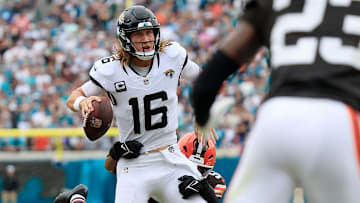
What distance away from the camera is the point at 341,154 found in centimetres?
236

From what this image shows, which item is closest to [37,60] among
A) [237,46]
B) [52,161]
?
[52,161]

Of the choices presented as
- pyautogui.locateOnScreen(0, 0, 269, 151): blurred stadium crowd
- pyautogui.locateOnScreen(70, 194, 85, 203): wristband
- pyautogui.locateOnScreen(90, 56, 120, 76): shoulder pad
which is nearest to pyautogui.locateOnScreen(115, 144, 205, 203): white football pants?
pyautogui.locateOnScreen(90, 56, 120, 76): shoulder pad

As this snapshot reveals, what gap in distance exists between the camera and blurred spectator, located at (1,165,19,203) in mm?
9898

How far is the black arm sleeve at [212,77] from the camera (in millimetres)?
2680

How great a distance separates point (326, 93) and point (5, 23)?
14093mm

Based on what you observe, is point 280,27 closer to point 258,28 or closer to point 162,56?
point 258,28

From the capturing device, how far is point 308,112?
2385mm

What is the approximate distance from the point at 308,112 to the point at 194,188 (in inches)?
87.3

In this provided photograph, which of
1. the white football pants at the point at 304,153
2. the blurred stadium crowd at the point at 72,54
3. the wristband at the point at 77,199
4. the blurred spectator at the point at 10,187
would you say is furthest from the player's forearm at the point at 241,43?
the blurred stadium crowd at the point at 72,54

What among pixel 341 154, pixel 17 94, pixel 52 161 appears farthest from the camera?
pixel 17 94

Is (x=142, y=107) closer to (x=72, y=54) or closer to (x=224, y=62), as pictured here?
(x=224, y=62)

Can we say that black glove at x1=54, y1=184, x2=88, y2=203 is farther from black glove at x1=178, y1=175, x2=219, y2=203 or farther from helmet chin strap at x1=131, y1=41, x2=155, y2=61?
helmet chin strap at x1=131, y1=41, x2=155, y2=61

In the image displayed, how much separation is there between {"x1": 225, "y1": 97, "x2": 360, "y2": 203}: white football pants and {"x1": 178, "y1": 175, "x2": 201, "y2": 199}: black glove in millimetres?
2025

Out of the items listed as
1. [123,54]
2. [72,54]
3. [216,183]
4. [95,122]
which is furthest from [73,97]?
[72,54]
